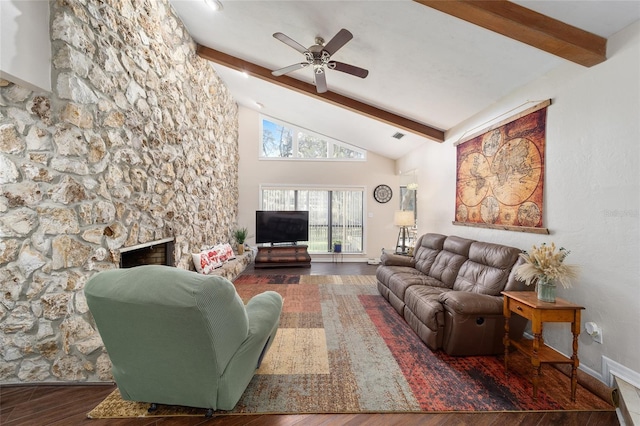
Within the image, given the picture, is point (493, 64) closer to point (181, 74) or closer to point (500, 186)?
point (500, 186)

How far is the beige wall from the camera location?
23.9 feet

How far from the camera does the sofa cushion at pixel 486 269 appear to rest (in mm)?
2771

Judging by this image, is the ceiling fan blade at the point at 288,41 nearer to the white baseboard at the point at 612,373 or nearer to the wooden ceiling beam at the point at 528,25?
the wooden ceiling beam at the point at 528,25

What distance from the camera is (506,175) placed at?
10.5 feet

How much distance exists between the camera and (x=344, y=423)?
5.91 ft

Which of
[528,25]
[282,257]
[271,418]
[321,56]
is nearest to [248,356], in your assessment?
[271,418]

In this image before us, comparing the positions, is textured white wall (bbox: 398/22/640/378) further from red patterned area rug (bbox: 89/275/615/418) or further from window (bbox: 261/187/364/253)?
window (bbox: 261/187/364/253)

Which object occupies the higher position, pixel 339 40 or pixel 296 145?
pixel 296 145

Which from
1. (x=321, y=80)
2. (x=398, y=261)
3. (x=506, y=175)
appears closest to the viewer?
(x=506, y=175)

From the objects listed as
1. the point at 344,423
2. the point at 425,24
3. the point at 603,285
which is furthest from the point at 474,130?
the point at 344,423

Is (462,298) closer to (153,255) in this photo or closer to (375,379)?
(375,379)

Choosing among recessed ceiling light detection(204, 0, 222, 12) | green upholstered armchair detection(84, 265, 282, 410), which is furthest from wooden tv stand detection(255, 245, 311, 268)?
recessed ceiling light detection(204, 0, 222, 12)

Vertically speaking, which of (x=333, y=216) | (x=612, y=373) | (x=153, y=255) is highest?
(x=333, y=216)

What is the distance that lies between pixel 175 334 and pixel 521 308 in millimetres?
2514
